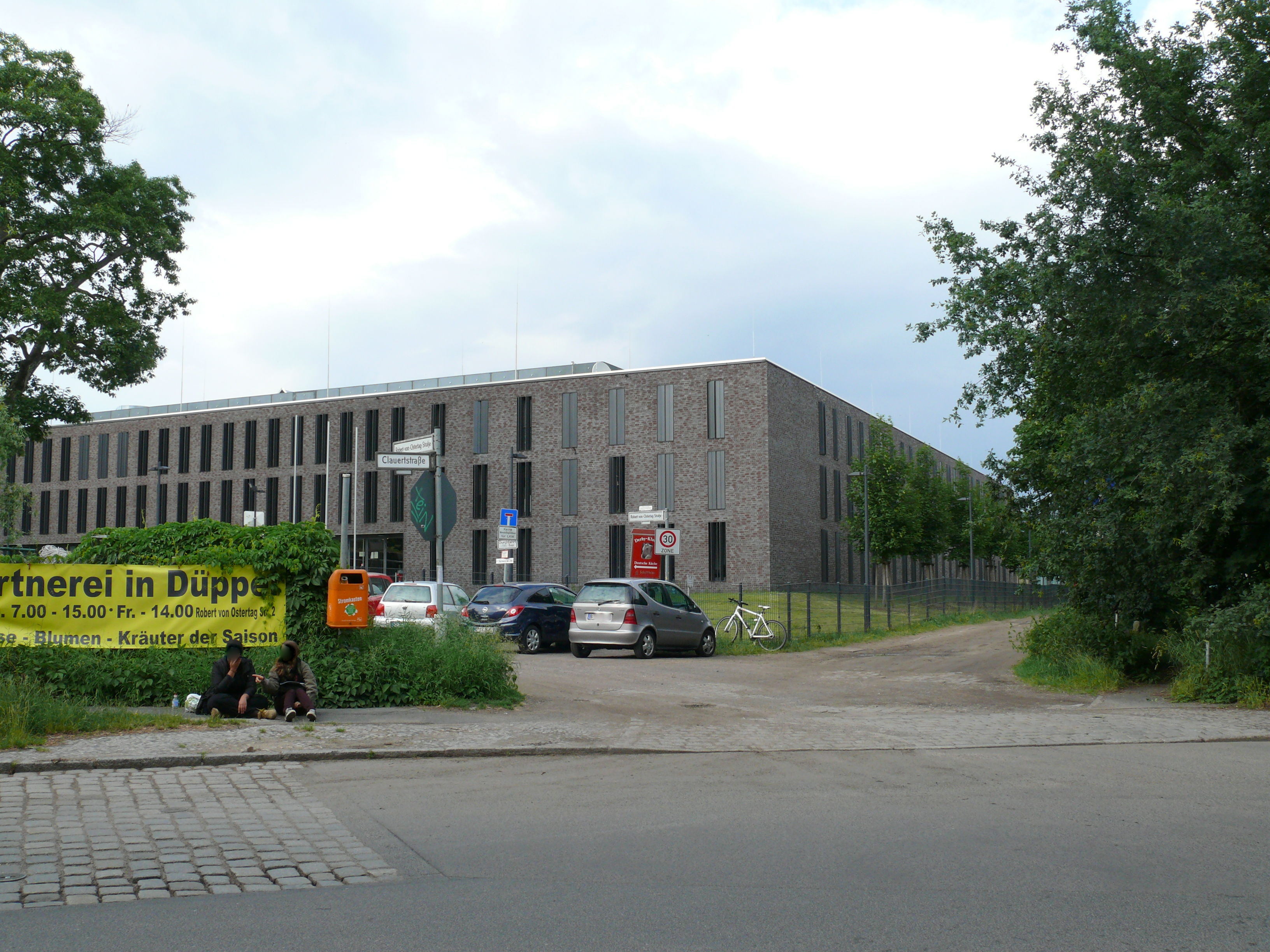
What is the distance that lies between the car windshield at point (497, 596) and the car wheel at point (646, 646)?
10.2 feet

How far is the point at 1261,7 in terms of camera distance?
14.4 metres

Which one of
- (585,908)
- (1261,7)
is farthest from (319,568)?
(1261,7)

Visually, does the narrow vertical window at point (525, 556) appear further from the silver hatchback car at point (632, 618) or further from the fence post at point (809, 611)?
the silver hatchback car at point (632, 618)

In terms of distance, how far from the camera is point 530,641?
2430cm

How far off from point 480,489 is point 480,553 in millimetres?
3595

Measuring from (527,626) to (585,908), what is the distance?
19345mm

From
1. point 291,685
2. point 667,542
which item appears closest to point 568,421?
point 667,542

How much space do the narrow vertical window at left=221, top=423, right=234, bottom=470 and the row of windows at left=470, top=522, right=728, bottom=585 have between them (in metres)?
17.7

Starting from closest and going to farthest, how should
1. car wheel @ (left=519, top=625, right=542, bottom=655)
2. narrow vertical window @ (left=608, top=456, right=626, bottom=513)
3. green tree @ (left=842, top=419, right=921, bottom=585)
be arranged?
car wheel @ (left=519, top=625, right=542, bottom=655) < green tree @ (left=842, top=419, right=921, bottom=585) < narrow vertical window @ (left=608, top=456, right=626, bottom=513)

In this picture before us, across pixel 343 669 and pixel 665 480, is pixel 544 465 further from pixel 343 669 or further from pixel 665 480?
pixel 343 669

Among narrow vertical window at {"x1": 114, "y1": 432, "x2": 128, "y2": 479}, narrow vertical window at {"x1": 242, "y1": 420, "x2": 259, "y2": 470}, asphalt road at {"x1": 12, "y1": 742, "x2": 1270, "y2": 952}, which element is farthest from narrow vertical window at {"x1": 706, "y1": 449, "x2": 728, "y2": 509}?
asphalt road at {"x1": 12, "y1": 742, "x2": 1270, "y2": 952}

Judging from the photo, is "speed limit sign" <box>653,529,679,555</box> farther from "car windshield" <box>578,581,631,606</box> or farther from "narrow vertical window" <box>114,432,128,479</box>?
"narrow vertical window" <box>114,432,128,479</box>

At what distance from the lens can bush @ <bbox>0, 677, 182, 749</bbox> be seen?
31.3 ft

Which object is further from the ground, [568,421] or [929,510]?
[568,421]
